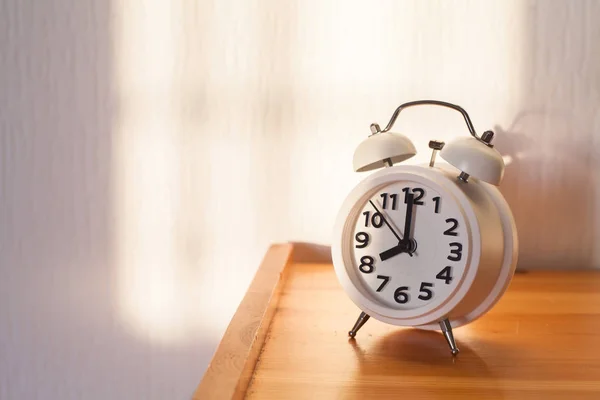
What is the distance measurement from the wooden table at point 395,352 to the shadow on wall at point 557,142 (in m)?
0.14

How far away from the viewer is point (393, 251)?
93cm

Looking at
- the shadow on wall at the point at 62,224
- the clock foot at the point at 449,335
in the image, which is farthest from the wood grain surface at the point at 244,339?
the shadow on wall at the point at 62,224

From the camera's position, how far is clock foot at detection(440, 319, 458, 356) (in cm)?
90

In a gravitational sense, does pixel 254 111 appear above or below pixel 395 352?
above

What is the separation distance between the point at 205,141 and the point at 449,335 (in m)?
0.64

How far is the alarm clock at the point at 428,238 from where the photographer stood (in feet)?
2.89

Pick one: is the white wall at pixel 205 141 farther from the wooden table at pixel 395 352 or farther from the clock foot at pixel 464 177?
the clock foot at pixel 464 177

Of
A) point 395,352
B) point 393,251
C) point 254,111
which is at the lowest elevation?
point 395,352

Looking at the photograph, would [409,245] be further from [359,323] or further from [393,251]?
[359,323]

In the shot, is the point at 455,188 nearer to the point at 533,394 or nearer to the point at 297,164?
the point at 533,394

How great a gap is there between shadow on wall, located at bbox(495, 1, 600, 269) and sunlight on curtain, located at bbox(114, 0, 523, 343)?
42 millimetres

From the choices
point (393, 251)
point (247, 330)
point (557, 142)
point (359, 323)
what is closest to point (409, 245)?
point (393, 251)

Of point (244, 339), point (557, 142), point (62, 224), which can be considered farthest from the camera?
point (62, 224)

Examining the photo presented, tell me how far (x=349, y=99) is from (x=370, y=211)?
16.1 inches
